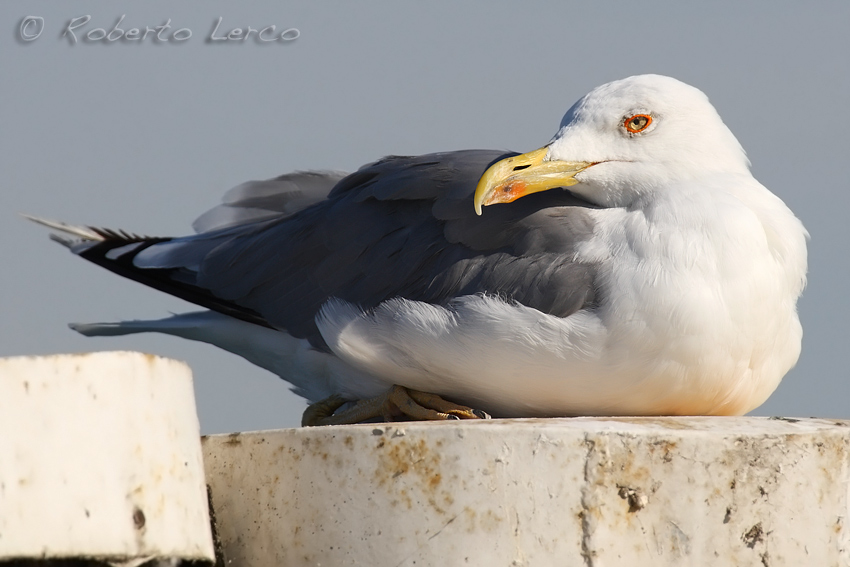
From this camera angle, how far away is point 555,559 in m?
3.44

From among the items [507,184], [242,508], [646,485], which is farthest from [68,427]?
[507,184]

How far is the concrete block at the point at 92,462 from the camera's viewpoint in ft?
10.0

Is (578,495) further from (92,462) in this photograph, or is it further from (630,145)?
(630,145)

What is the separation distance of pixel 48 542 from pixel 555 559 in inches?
61.9

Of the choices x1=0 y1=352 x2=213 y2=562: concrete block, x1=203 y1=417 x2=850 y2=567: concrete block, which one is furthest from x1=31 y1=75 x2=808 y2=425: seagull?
x1=0 y1=352 x2=213 y2=562: concrete block

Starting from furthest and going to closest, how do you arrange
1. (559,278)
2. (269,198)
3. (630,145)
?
(269,198) → (630,145) → (559,278)

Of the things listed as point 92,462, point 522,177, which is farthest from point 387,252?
point 92,462

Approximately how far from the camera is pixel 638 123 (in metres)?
5.02

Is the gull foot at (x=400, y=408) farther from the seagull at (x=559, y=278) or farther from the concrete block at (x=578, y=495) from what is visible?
the concrete block at (x=578, y=495)

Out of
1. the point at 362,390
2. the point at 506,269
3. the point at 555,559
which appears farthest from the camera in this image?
the point at 362,390

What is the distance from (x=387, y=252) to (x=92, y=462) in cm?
257

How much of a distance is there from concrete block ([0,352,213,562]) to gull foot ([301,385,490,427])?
1.70 metres

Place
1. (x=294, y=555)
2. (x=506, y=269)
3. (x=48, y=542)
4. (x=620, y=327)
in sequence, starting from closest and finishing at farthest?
(x=48, y=542)
(x=294, y=555)
(x=620, y=327)
(x=506, y=269)

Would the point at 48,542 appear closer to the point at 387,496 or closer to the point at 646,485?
the point at 387,496
